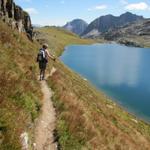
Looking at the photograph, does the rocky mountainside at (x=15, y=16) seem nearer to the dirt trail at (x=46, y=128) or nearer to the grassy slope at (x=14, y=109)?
the dirt trail at (x=46, y=128)

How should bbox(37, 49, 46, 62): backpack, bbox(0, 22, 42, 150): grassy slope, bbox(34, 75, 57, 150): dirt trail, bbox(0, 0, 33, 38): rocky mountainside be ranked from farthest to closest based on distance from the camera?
1. bbox(0, 0, 33, 38): rocky mountainside
2. bbox(37, 49, 46, 62): backpack
3. bbox(34, 75, 57, 150): dirt trail
4. bbox(0, 22, 42, 150): grassy slope

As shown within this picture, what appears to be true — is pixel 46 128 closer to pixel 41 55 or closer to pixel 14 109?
pixel 14 109

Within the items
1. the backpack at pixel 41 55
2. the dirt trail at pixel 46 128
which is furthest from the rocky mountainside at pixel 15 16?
the dirt trail at pixel 46 128

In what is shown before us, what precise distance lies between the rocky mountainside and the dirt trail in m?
36.5

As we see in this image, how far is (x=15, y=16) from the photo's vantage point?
199 ft

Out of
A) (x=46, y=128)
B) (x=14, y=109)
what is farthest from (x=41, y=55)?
(x=14, y=109)

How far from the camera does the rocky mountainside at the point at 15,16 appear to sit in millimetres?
52706

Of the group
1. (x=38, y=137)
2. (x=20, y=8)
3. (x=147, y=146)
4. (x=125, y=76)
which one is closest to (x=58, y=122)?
(x=38, y=137)

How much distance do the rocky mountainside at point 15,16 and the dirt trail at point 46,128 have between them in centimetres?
3650

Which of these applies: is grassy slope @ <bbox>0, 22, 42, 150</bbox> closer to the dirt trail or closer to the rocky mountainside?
the dirt trail

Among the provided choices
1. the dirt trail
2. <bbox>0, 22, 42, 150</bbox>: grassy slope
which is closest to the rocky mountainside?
the dirt trail

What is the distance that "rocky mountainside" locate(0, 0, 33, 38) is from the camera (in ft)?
173

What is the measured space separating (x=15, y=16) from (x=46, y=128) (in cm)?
4992

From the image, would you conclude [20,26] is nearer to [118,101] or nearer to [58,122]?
[118,101]
